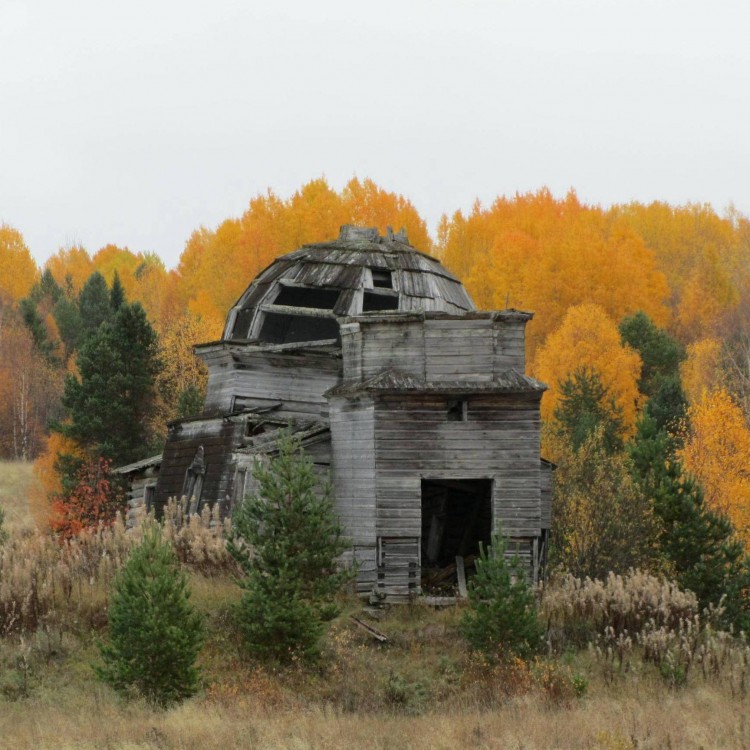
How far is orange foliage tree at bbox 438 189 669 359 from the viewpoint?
59.9m

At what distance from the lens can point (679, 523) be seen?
24.7 meters

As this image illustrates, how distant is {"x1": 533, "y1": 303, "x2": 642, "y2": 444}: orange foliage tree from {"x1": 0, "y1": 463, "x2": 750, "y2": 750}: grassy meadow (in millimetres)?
25428

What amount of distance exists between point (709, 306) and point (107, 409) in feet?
117

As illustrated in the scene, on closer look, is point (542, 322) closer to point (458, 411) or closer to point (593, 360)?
point (593, 360)

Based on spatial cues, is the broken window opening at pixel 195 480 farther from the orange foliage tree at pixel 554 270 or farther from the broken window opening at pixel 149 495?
the orange foliage tree at pixel 554 270

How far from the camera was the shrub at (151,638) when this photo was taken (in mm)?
18375

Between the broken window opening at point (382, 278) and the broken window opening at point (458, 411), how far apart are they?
18.8 ft

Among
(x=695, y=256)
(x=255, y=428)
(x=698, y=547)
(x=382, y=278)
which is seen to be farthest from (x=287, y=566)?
(x=695, y=256)

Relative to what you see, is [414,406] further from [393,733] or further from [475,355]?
[393,733]

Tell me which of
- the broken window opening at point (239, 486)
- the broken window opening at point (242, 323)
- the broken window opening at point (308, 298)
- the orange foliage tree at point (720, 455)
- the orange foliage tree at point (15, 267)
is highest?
the orange foliage tree at point (15, 267)

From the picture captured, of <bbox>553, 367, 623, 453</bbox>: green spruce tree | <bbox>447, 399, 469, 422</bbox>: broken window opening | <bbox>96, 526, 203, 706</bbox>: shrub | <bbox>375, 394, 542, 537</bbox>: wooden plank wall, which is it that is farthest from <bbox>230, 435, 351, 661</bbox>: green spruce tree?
<bbox>553, 367, 623, 453</bbox>: green spruce tree

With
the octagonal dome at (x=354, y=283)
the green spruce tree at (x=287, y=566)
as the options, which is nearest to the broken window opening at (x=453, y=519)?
the octagonal dome at (x=354, y=283)

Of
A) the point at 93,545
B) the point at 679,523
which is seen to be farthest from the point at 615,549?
the point at 93,545

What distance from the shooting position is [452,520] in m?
29.1
